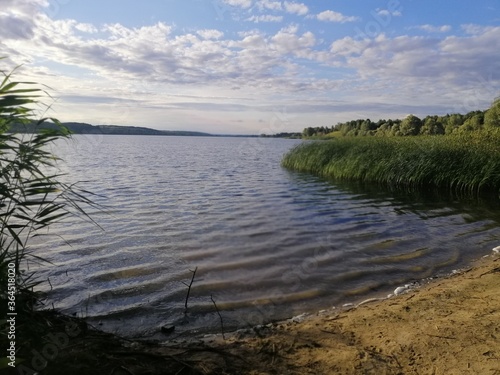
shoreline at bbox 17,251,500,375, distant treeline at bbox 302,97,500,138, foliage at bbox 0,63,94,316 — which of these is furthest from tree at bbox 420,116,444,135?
foliage at bbox 0,63,94,316

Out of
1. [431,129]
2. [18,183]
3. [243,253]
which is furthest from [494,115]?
[18,183]

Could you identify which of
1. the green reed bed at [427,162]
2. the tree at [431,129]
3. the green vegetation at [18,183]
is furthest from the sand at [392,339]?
the tree at [431,129]

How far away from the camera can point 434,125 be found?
48188 millimetres

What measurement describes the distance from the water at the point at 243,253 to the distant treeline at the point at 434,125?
12.9 meters

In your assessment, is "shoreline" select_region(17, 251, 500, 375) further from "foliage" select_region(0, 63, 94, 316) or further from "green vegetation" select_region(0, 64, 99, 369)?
"foliage" select_region(0, 63, 94, 316)

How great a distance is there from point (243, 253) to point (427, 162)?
1360cm

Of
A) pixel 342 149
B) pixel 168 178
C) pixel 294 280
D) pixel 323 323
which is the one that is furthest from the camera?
pixel 342 149

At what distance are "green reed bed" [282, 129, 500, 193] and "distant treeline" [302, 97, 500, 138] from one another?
3.72m

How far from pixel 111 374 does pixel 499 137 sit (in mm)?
19247

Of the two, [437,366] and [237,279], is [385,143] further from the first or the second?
[437,366]

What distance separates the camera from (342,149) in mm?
24594

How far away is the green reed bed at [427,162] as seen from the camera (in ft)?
53.2

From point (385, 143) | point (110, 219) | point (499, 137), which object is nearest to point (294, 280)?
point (110, 219)

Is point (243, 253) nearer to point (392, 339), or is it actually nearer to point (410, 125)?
point (392, 339)
